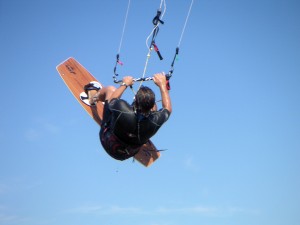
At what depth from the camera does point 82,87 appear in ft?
23.1

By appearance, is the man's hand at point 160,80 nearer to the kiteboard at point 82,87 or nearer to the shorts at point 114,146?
the shorts at point 114,146

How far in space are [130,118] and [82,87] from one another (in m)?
3.36

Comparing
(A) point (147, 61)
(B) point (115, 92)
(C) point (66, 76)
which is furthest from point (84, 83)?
(B) point (115, 92)

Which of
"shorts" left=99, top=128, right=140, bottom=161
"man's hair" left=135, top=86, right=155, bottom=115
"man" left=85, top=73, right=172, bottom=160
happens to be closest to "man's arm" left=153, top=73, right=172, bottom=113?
"man" left=85, top=73, right=172, bottom=160

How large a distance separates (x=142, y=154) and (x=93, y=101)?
5.01 ft

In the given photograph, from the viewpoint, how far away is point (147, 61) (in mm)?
4945

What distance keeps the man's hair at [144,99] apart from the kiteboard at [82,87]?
2.32 m

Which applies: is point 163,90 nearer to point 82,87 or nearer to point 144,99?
point 144,99

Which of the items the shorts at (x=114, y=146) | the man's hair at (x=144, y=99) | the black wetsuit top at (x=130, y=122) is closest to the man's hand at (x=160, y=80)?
the black wetsuit top at (x=130, y=122)

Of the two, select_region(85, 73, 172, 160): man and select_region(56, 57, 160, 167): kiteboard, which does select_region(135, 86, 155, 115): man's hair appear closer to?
select_region(85, 73, 172, 160): man

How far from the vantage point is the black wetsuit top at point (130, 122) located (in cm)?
396

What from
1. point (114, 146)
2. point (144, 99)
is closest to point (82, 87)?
point (114, 146)

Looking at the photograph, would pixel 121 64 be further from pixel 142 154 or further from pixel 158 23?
pixel 142 154

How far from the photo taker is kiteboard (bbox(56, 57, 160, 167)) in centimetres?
668
